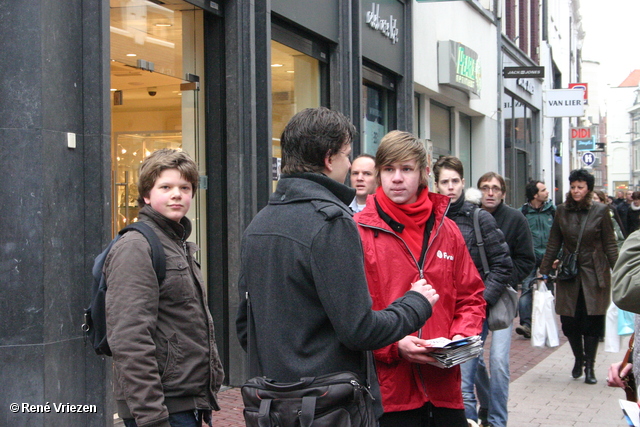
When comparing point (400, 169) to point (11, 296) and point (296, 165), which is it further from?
point (11, 296)

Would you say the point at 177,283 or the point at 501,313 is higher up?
the point at 177,283

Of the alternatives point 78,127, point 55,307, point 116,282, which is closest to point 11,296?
point 55,307

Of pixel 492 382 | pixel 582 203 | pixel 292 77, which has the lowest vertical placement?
pixel 492 382

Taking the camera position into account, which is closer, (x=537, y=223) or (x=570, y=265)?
(x=570, y=265)

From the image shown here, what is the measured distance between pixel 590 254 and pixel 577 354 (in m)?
1.04

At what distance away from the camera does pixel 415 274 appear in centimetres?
369

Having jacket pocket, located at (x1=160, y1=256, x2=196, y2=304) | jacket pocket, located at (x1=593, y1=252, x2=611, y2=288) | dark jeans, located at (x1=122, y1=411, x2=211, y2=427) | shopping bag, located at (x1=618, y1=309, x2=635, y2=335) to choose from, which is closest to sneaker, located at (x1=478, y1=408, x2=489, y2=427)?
shopping bag, located at (x1=618, y1=309, x2=635, y2=335)

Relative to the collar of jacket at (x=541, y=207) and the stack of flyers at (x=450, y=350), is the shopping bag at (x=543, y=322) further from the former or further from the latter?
the stack of flyers at (x=450, y=350)

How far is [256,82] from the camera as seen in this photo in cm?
839

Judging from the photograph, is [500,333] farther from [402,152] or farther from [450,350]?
[450,350]

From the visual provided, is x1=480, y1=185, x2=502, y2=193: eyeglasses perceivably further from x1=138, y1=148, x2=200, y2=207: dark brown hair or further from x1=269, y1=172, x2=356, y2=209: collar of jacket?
x1=269, y1=172, x2=356, y2=209: collar of jacket

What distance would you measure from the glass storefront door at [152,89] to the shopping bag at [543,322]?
3.51 m

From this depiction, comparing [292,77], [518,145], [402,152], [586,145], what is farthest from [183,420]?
[586,145]

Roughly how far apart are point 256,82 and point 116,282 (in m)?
5.47
